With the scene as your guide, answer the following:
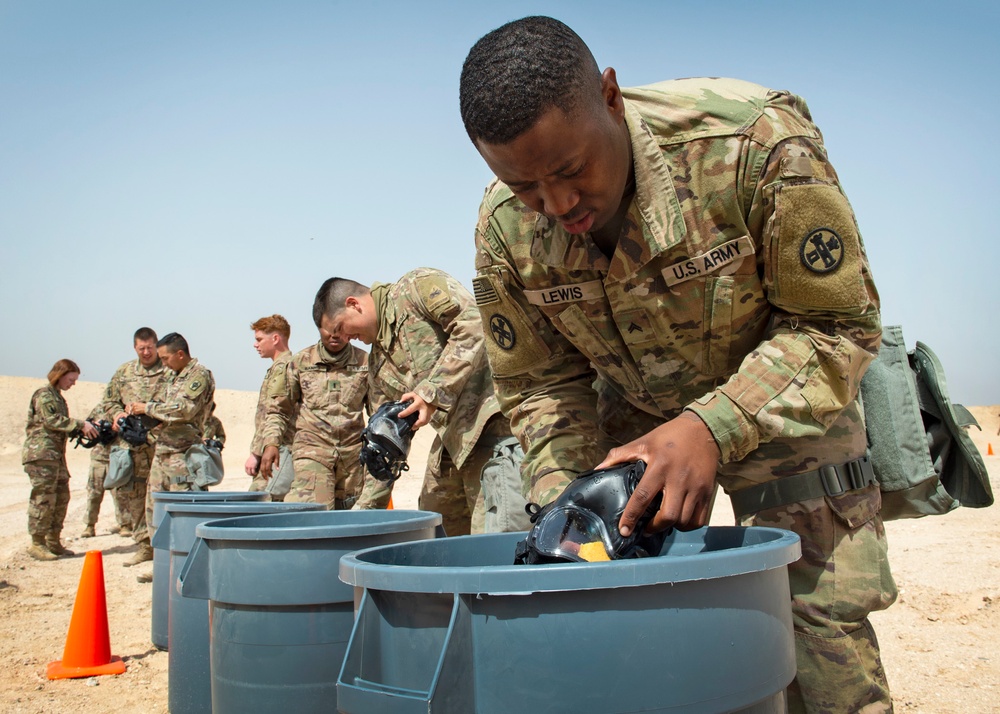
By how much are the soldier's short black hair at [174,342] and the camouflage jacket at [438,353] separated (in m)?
4.41

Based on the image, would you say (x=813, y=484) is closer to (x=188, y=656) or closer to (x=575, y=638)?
(x=575, y=638)

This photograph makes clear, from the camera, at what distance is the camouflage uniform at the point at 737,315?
192 cm

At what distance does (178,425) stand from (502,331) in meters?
6.95

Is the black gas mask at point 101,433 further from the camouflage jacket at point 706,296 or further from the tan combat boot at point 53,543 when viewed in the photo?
the camouflage jacket at point 706,296

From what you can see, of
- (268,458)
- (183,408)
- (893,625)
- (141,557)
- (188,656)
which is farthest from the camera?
(183,408)

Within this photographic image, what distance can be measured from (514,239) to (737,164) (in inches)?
23.2

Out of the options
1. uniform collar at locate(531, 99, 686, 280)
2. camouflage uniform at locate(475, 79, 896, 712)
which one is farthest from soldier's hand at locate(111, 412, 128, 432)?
uniform collar at locate(531, 99, 686, 280)

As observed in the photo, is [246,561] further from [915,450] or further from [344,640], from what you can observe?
[915,450]

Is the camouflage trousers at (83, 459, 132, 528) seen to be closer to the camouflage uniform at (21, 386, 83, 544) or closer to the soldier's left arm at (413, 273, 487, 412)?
the camouflage uniform at (21, 386, 83, 544)

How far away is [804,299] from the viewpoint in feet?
6.48

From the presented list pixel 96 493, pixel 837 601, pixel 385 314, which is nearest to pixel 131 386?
pixel 96 493

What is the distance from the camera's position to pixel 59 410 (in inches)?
378

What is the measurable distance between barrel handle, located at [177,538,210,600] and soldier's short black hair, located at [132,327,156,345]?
7.63 meters

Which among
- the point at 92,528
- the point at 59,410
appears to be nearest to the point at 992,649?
the point at 59,410
